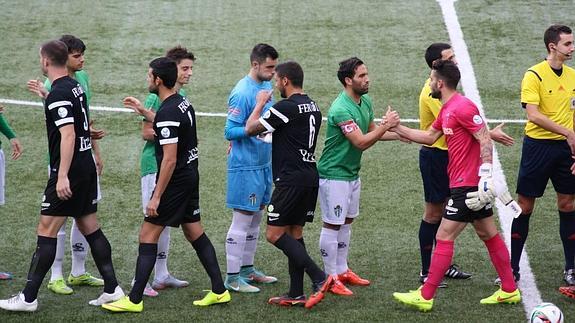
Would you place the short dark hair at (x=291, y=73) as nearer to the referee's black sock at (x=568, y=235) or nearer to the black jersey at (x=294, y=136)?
the black jersey at (x=294, y=136)

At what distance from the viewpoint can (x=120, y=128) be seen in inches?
546

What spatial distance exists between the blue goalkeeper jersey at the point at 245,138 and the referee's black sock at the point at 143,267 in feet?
4.26

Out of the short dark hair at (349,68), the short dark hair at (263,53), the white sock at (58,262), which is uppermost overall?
the short dark hair at (263,53)

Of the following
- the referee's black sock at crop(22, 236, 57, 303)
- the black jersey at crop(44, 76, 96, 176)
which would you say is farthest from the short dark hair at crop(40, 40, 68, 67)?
the referee's black sock at crop(22, 236, 57, 303)

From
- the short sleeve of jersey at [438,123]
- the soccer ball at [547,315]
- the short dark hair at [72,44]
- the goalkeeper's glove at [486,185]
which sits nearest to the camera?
the soccer ball at [547,315]

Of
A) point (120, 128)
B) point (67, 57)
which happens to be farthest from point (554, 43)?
point (120, 128)

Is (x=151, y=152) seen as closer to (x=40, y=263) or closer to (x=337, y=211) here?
(x=40, y=263)

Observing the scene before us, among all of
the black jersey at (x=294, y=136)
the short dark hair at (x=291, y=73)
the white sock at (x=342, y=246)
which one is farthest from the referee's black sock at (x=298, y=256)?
the short dark hair at (x=291, y=73)

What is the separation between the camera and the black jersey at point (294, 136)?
28.4ft

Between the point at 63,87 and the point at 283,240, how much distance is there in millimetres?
2310

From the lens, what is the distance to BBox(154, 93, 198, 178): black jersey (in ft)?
27.3

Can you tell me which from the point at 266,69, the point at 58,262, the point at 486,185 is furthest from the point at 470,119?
the point at 58,262

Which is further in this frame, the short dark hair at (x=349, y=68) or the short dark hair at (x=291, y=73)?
the short dark hair at (x=349, y=68)

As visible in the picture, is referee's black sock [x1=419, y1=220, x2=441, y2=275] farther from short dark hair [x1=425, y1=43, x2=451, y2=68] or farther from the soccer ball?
the soccer ball
